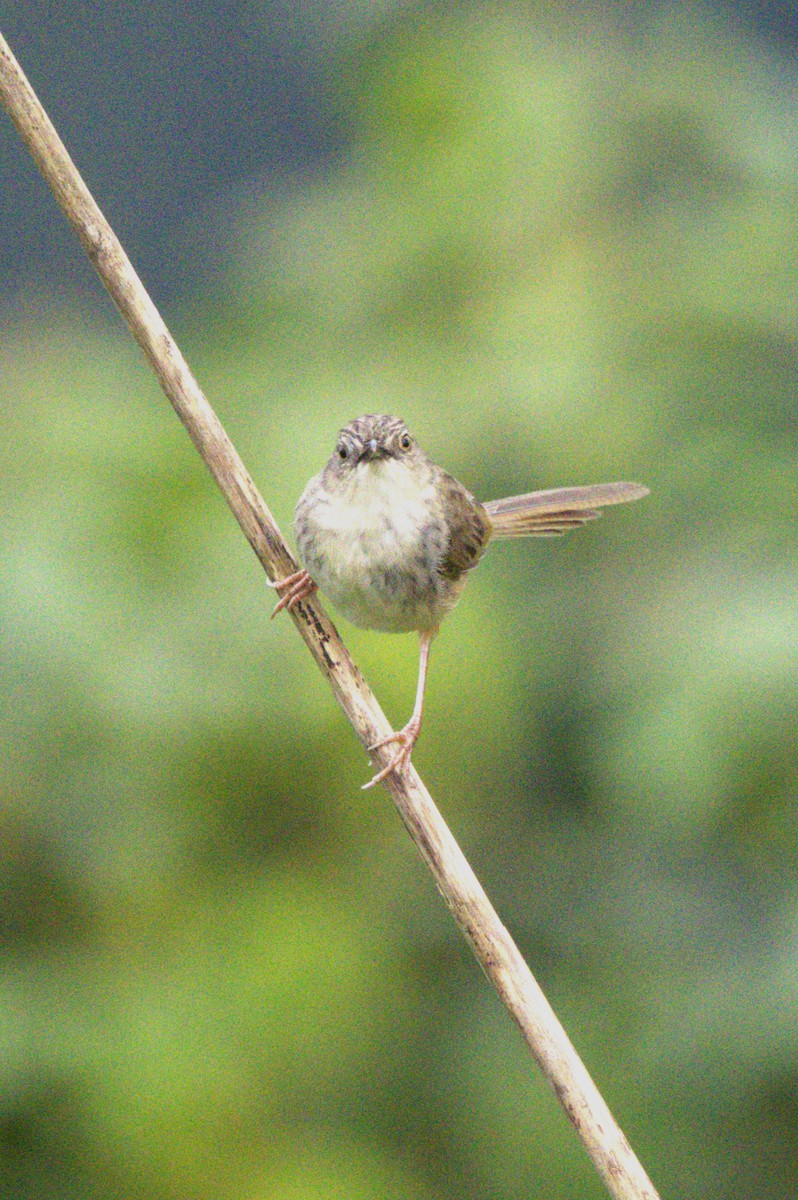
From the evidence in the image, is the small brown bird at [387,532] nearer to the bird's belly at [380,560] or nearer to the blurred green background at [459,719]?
the bird's belly at [380,560]

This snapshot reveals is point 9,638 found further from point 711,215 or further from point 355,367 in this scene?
point 711,215

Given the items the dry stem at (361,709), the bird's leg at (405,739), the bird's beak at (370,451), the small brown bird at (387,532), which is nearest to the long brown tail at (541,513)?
the small brown bird at (387,532)

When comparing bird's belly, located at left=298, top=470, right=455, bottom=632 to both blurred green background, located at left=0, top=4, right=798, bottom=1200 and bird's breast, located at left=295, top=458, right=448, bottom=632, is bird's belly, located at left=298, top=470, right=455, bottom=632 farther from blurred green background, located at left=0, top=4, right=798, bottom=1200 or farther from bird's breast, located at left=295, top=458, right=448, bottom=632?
blurred green background, located at left=0, top=4, right=798, bottom=1200

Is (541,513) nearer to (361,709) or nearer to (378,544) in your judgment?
(378,544)

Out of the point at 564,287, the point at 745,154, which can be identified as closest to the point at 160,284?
the point at 564,287

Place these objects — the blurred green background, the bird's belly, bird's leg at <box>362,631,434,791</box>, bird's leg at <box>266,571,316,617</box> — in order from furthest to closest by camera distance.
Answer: the blurred green background
the bird's belly
bird's leg at <box>266,571,316,617</box>
bird's leg at <box>362,631,434,791</box>

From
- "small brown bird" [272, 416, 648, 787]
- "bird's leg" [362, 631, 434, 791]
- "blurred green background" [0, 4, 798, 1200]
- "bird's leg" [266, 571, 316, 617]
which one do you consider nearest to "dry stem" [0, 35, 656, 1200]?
"bird's leg" [362, 631, 434, 791]
